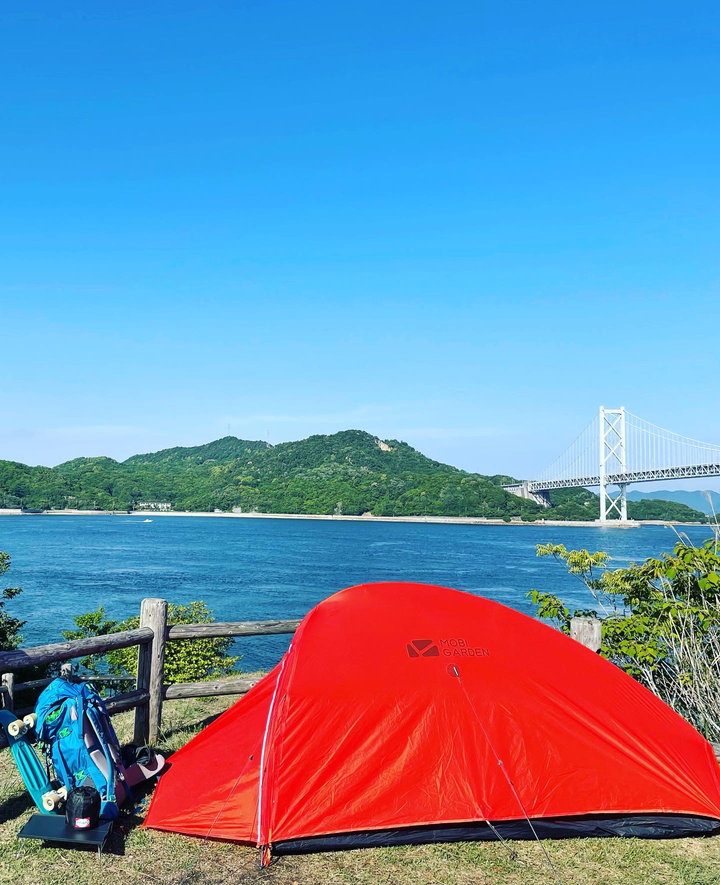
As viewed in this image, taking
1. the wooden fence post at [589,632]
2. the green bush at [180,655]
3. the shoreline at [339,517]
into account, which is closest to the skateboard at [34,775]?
the wooden fence post at [589,632]

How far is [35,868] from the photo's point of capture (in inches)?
159

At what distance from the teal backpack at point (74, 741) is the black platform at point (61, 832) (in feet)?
0.46

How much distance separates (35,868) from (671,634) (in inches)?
209

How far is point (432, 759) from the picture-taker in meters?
4.36

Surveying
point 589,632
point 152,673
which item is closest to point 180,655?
point 152,673

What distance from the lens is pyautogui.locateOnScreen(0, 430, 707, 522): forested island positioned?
11881 cm

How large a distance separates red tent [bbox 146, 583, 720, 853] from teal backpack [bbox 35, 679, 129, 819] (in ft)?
1.48

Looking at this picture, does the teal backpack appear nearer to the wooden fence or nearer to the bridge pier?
the wooden fence

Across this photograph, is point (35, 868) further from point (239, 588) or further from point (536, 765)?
point (239, 588)

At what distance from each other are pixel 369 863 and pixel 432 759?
2.18ft

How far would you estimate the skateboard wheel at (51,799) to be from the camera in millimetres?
4281

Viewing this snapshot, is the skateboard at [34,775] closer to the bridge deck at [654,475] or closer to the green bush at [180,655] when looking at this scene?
the green bush at [180,655]

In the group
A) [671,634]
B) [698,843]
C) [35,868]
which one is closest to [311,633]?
[35,868]

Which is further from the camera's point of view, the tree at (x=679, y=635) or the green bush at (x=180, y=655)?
the green bush at (x=180, y=655)
